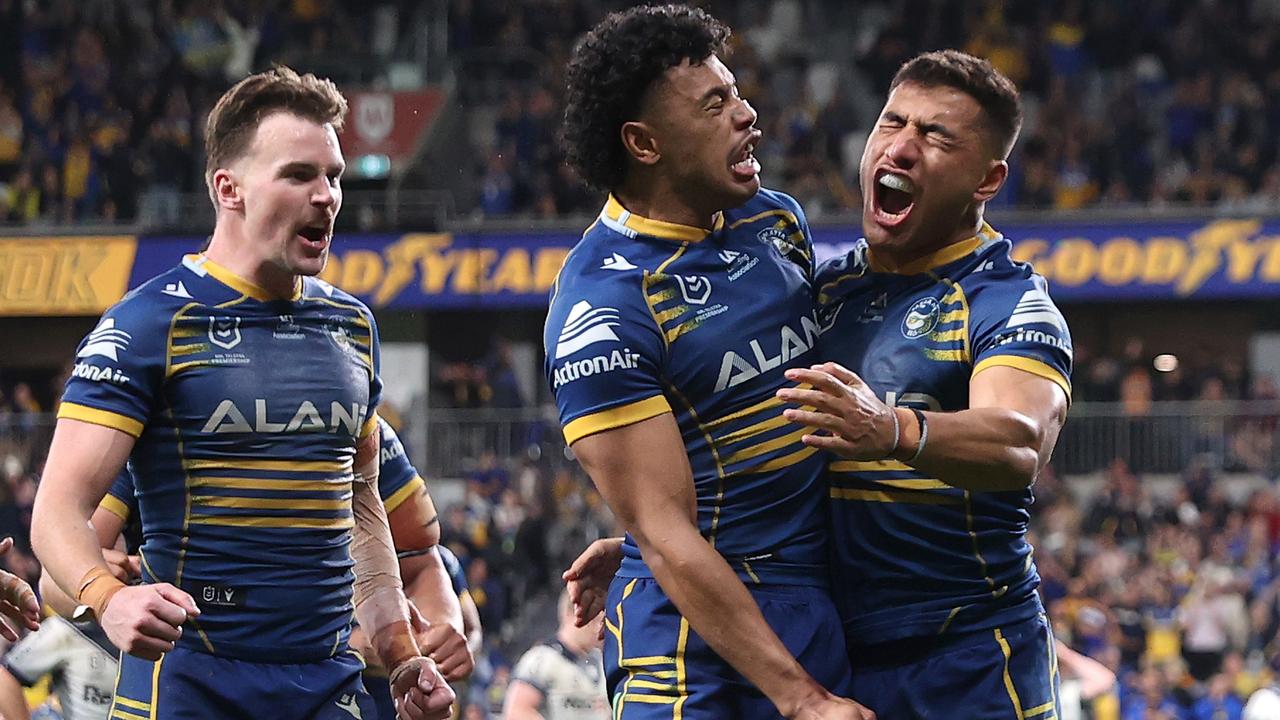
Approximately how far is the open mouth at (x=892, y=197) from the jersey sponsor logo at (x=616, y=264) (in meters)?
0.64

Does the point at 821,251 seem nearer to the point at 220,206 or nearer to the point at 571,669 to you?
the point at 571,669

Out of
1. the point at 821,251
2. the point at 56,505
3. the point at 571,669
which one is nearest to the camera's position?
the point at 56,505

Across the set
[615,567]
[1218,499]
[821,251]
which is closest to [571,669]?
[615,567]

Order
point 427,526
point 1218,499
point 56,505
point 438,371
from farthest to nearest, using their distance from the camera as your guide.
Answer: point 438,371, point 1218,499, point 427,526, point 56,505

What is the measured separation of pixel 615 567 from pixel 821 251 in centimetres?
1558

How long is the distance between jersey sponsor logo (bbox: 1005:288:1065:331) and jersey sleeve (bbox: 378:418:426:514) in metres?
2.00

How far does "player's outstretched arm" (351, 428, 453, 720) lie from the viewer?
511 cm

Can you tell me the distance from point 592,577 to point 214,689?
981 mm

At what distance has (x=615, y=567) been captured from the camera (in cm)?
500

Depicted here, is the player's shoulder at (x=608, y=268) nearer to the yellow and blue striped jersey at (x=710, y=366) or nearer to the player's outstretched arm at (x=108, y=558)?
the yellow and blue striped jersey at (x=710, y=366)

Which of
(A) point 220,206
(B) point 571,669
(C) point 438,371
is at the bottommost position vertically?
(B) point 571,669

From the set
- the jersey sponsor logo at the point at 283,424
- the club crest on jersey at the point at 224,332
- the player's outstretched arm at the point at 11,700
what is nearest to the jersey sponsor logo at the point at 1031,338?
the jersey sponsor logo at the point at 283,424

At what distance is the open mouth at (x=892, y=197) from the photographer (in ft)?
15.1

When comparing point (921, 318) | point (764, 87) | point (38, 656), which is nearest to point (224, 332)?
point (921, 318)
